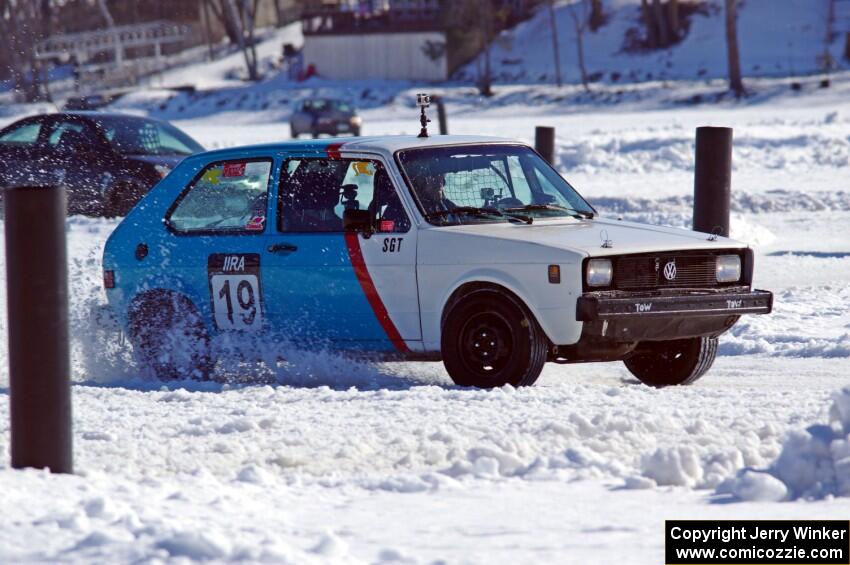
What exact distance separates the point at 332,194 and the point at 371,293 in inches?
26.3

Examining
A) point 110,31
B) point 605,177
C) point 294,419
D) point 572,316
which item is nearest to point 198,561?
point 294,419

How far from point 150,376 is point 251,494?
3536 millimetres

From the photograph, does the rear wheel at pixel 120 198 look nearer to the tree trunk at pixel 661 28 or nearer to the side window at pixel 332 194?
the side window at pixel 332 194

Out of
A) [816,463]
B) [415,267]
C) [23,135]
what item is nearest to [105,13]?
[23,135]

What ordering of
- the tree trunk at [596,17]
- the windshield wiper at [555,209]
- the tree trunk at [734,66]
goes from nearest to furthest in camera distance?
1. the windshield wiper at [555,209]
2. the tree trunk at [734,66]
3. the tree trunk at [596,17]

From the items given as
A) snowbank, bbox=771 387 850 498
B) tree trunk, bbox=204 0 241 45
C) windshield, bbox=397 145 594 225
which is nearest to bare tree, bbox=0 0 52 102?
tree trunk, bbox=204 0 241 45

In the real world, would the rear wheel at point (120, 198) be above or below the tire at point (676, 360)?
above

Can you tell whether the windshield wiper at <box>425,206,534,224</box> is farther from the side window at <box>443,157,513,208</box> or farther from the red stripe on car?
the red stripe on car

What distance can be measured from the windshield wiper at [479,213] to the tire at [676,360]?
951mm

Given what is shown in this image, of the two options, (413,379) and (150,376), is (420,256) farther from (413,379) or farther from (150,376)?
(150,376)

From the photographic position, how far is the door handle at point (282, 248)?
856cm

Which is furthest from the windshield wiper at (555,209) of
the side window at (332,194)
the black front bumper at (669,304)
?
the black front bumper at (669,304)

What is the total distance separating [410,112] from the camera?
55.7 meters

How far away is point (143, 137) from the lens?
1773 cm
